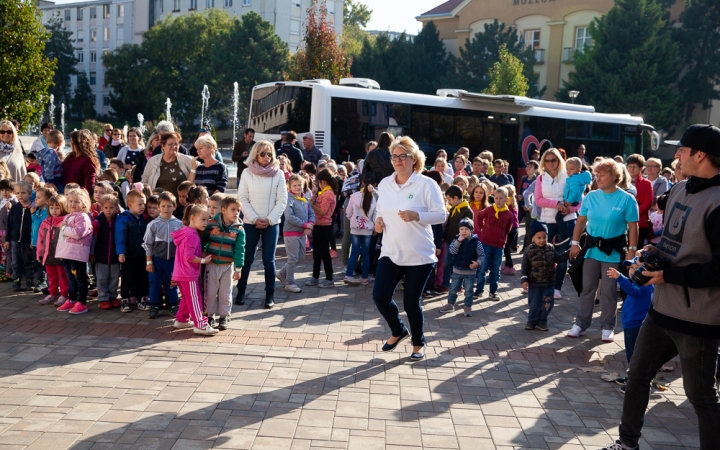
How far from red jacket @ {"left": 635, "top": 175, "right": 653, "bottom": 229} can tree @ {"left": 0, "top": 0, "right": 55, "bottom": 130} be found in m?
12.9

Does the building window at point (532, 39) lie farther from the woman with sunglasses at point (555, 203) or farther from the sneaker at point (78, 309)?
the sneaker at point (78, 309)

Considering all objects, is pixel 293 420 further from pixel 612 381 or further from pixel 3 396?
pixel 612 381

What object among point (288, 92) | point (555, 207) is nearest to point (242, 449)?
point (555, 207)

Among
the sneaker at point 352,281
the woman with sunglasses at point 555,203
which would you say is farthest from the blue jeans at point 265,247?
the woman with sunglasses at point 555,203

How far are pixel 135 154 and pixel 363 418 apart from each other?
7752mm

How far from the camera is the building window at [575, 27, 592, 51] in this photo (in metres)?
51.2

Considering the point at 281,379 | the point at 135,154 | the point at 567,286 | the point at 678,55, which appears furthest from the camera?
the point at 678,55

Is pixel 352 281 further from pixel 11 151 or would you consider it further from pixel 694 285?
pixel 694 285

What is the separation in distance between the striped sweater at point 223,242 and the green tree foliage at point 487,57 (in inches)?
1873

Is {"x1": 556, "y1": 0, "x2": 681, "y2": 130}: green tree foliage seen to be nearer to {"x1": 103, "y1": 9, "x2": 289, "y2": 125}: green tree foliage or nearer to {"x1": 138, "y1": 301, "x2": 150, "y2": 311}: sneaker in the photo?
{"x1": 103, "y1": 9, "x2": 289, "y2": 125}: green tree foliage

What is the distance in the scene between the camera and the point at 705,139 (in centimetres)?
411

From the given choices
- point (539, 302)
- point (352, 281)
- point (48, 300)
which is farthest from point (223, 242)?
point (539, 302)

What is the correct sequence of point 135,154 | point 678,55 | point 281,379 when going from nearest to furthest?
point 281,379
point 135,154
point 678,55

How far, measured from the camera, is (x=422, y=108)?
1984 cm
